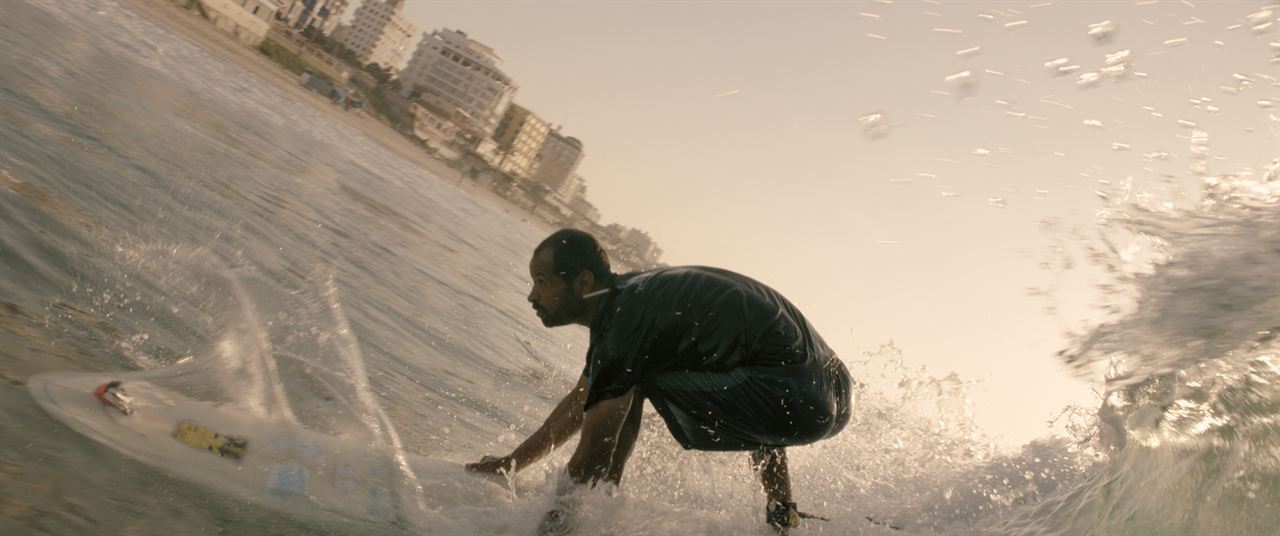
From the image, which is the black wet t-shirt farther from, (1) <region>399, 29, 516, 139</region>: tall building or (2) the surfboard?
(1) <region>399, 29, 516, 139</region>: tall building

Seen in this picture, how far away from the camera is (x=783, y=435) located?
332 cm

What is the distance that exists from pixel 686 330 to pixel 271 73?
68.1 meters

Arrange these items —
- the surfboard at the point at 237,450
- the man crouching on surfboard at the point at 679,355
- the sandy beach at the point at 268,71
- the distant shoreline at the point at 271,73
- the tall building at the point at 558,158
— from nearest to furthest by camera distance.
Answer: the surfboard at the point at 237,450, the man crouching on surfboard at the point at 679,355, the distant shoreline at the point at 271,73, the sandy beach at the point at 268,71, the tall building at the point at 558,158

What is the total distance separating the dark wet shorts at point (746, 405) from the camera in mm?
3115

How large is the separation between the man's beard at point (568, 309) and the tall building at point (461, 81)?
376ft

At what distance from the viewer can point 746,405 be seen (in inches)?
124

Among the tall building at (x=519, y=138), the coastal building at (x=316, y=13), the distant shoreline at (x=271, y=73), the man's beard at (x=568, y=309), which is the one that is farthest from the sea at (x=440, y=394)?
the coastal building at (x=316, y=13)

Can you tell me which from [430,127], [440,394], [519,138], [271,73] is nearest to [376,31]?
[519,138]

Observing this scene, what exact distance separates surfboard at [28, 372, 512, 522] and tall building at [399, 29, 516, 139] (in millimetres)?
114149

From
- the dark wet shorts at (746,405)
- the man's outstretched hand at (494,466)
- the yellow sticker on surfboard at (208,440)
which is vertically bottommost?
the yellow sticker on surfboard at (208,440)

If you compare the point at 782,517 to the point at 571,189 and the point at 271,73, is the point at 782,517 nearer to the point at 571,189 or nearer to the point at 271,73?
the point at 271,73

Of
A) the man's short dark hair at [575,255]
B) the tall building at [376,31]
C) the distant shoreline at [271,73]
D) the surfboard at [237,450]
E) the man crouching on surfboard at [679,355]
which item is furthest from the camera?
the tall building at [376,31]

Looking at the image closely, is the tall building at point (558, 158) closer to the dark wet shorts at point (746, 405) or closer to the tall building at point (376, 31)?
the tall building at point (376, 31)

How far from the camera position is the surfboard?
2.76 m
